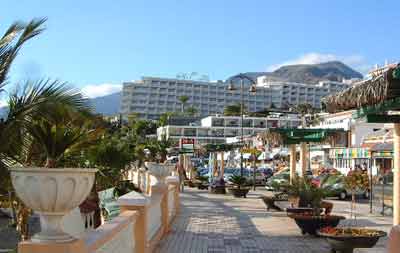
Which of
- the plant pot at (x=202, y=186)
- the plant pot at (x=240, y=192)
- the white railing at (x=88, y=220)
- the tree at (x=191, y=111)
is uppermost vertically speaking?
the tree at (x=191, y=111)

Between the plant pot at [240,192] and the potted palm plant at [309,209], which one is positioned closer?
the potted palm plant at [309,209]

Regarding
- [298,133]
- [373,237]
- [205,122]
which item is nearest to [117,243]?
[373,237]

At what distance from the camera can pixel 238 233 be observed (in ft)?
48.0

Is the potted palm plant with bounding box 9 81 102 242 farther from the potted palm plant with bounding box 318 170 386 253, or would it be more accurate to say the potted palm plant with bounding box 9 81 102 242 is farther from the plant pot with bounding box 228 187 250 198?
the plant pot with bounding box 228 187 250 198

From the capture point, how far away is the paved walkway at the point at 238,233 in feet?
39.7

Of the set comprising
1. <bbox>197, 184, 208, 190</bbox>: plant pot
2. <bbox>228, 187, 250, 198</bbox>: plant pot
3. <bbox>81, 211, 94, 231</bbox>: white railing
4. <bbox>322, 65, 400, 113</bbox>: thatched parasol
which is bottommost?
<bbox>197, 184, 208, 190</bbox>: plant pot

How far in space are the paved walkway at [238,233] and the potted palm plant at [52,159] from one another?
12.9 ft

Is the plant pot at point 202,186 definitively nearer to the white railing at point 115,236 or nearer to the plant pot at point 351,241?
the plant pot at point 351,241

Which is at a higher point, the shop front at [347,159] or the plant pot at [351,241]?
the shop front at [347,159]

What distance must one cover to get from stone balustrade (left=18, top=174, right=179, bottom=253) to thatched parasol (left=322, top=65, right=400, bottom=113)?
3.24 m

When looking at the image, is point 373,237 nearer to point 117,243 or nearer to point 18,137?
point 117,243

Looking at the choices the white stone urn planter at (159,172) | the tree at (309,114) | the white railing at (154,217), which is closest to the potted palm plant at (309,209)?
the white railing at (154,217)

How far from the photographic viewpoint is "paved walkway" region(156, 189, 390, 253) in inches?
477

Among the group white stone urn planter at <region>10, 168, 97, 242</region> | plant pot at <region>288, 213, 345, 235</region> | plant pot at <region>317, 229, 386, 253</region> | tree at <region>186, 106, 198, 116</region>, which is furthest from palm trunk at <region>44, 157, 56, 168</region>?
tree at <region>186, 106, 198, 116</region>
